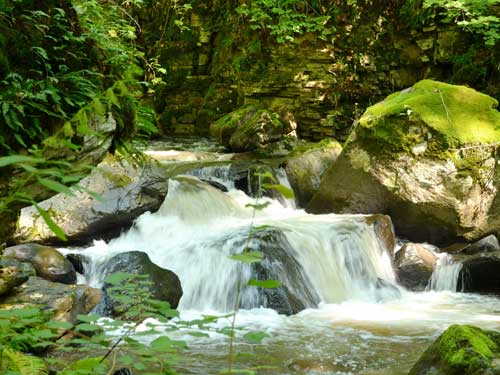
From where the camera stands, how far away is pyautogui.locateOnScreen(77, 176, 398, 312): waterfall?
6.50m

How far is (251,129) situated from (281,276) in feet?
20.4

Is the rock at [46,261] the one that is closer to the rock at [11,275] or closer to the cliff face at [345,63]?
the rock at [11,275]

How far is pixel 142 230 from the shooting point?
7.97 meters

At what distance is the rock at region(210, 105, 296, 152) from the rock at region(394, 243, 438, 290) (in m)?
5.18

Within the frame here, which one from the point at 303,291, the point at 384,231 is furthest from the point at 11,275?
the point at 384,231

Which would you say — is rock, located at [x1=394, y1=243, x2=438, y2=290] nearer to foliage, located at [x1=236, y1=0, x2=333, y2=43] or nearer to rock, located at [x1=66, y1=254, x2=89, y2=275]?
rock, located at [x1=66, y1=254, x2=89, y2=275]

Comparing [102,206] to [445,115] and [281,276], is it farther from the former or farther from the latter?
[445,115]

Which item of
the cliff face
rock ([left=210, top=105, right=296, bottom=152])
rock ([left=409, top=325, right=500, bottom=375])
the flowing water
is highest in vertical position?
the cliff face

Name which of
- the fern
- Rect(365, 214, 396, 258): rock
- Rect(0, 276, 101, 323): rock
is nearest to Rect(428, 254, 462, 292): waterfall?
Rect(365, 214, 396, 258): rock

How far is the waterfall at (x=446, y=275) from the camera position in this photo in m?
7.40

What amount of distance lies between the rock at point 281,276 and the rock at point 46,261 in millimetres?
2176

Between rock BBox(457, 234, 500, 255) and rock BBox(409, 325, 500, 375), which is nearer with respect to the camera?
rock BBox(409, 325, 500, 375)

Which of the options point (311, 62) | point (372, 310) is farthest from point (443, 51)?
point (372, 310)

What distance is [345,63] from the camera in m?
13.8
